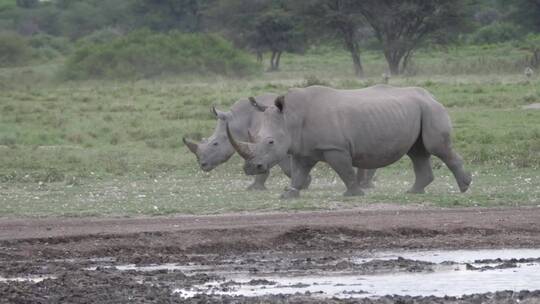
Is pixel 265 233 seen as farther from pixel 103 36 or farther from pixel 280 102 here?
pixel 103 36

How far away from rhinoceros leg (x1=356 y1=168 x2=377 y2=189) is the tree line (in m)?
Result: 28.6

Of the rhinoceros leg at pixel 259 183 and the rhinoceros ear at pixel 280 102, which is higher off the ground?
the rhinoceros ear at pixel 280 102

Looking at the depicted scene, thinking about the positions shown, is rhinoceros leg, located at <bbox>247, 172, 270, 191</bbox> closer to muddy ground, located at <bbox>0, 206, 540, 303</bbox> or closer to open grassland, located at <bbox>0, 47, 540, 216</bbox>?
open grassland, located at <bbox>0, 47, 540, 216</bbox>

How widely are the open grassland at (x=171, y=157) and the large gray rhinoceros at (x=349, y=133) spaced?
15.7 inches

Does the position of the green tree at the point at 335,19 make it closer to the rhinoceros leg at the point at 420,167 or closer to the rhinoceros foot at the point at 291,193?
the rhinoceros leg at the point at 420,167

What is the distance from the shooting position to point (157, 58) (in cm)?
4950

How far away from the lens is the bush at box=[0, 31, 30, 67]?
166 feet

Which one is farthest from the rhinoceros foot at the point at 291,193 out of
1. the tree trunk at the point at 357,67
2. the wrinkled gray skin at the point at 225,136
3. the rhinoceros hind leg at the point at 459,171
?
the tree trunk at the point at 357,67

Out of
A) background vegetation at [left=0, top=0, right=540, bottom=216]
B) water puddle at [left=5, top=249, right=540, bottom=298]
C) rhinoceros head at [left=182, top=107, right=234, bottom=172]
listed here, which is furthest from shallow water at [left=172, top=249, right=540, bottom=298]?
rhinoceros head at [left=182, top=107, right=234, bottom=172]

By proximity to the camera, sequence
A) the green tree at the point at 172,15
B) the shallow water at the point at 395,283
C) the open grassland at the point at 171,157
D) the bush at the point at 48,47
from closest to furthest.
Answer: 1. the shallow water at the point at 395,283
2. the open grassland at the point at 171,157
3. the bush at the point at 48,47
4. the green tree at the point at 172,15

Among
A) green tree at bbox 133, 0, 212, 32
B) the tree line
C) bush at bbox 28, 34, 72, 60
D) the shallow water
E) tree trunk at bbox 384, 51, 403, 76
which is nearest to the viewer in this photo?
the shallow water

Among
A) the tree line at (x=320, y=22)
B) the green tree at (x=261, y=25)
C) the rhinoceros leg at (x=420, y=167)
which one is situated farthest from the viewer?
the green tree at (x=261, y=25)

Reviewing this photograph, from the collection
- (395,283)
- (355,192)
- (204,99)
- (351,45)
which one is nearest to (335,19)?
(351,45)

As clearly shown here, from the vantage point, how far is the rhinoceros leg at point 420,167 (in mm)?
16669
